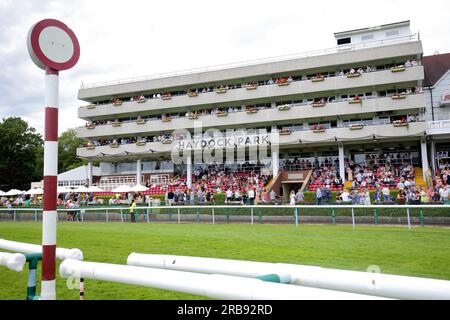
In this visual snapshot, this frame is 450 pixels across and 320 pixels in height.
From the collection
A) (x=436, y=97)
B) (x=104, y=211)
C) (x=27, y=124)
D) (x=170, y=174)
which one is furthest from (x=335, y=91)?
(x=27, y=124)

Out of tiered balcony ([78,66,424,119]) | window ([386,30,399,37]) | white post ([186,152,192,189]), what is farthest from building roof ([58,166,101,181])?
window ([386,30,399,37])

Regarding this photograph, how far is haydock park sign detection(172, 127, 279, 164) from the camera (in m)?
36.6

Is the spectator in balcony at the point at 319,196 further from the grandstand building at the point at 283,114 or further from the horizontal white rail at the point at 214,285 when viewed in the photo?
the horizontal white rail at the point at 214,285

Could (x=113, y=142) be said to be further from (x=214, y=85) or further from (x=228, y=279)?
(x=228, y=279)

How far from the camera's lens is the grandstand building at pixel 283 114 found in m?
33.8

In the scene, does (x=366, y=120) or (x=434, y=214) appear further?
(x=366, y=120)

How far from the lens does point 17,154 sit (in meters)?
59.2

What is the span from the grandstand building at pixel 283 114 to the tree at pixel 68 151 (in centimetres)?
3289

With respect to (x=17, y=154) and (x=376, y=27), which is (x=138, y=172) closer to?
(x=17, y=154)

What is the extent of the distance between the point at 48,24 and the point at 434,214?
54.6 feet

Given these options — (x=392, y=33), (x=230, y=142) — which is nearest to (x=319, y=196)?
A: (x=230, y=142)

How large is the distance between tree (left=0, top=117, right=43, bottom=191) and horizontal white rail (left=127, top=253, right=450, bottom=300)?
199ft

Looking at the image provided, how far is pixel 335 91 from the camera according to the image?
1419 inches

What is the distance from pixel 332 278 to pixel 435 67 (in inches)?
1750
